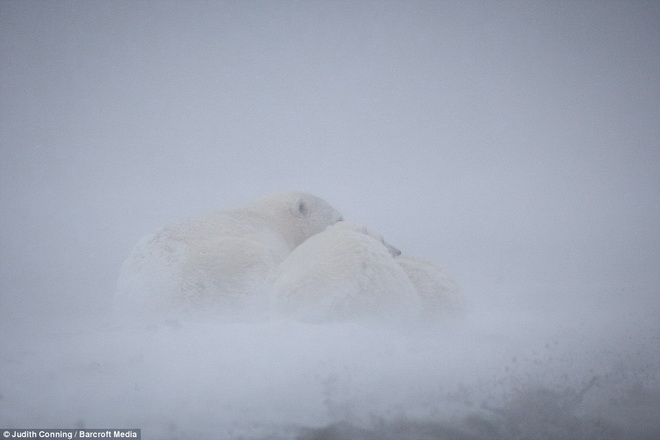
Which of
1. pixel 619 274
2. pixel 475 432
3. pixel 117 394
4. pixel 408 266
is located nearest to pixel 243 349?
pixel 117 394

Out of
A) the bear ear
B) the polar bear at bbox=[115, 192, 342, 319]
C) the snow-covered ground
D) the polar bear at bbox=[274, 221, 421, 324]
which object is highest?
the bear ear

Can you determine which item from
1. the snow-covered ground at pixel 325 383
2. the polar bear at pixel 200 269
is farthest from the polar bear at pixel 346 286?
the polar bear at pixel 200 269

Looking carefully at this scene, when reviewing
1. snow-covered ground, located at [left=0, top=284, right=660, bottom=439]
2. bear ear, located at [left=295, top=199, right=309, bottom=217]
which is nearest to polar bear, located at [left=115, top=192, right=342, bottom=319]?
snow-covered ground, located at [left=0, top=284, right=660, bottom=439]

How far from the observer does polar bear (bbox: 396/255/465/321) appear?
4.48 metres

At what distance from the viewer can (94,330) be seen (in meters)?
4.11

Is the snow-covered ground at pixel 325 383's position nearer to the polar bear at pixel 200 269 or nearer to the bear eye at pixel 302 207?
the polar bear at pixel 200 269

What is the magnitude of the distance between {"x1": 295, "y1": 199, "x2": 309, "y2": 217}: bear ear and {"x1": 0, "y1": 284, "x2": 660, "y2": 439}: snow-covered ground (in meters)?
2.92

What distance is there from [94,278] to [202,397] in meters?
7.60

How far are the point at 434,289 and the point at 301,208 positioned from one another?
2.78 metres

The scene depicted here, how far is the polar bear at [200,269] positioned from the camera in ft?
14.4

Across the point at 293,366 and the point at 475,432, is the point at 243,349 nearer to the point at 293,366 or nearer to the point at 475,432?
the point at 293,366

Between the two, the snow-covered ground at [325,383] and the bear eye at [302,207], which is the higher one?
the bear eye at [302,207]

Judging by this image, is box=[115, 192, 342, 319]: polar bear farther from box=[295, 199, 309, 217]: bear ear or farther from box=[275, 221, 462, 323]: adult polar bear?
box=[295, 199, 309, 217]: bear ear

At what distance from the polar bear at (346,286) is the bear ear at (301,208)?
2.31m
